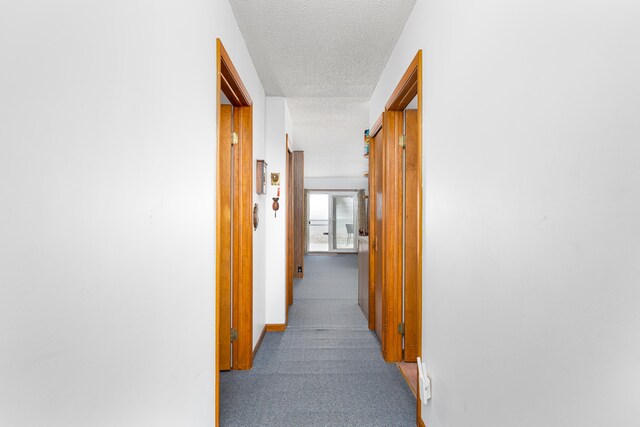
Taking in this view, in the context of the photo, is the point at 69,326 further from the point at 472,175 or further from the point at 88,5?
the point at 472,175

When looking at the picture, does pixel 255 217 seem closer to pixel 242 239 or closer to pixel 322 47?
pixel 242 239

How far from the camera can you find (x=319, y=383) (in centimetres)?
244

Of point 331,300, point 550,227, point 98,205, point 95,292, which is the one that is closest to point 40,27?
point 98,205

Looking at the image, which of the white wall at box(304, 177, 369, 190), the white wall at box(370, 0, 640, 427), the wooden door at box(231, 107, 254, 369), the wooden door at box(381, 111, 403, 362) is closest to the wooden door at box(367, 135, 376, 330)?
the wooden door at box(381, 111, 403, 362)

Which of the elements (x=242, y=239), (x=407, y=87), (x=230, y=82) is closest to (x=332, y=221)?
(x=242, y=239)

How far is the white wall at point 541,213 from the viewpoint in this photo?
678 mm

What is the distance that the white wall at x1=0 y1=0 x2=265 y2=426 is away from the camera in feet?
2.04

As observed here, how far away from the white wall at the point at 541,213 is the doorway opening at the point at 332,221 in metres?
8.86

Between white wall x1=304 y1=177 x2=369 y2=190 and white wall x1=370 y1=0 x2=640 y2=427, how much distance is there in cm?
851

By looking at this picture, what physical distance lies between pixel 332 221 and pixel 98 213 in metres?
9.71

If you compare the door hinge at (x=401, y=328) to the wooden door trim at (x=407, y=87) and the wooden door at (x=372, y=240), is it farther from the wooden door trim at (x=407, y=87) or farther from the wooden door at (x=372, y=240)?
the wooden door trim at (x=407, y=87)

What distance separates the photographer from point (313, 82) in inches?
127

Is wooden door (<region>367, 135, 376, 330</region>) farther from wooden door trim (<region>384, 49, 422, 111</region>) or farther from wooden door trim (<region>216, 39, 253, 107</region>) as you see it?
wooden door trim (<region>216, 39, 253, 107</region>)

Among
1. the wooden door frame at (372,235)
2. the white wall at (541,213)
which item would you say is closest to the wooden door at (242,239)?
the wooden door frame at (372,235)
